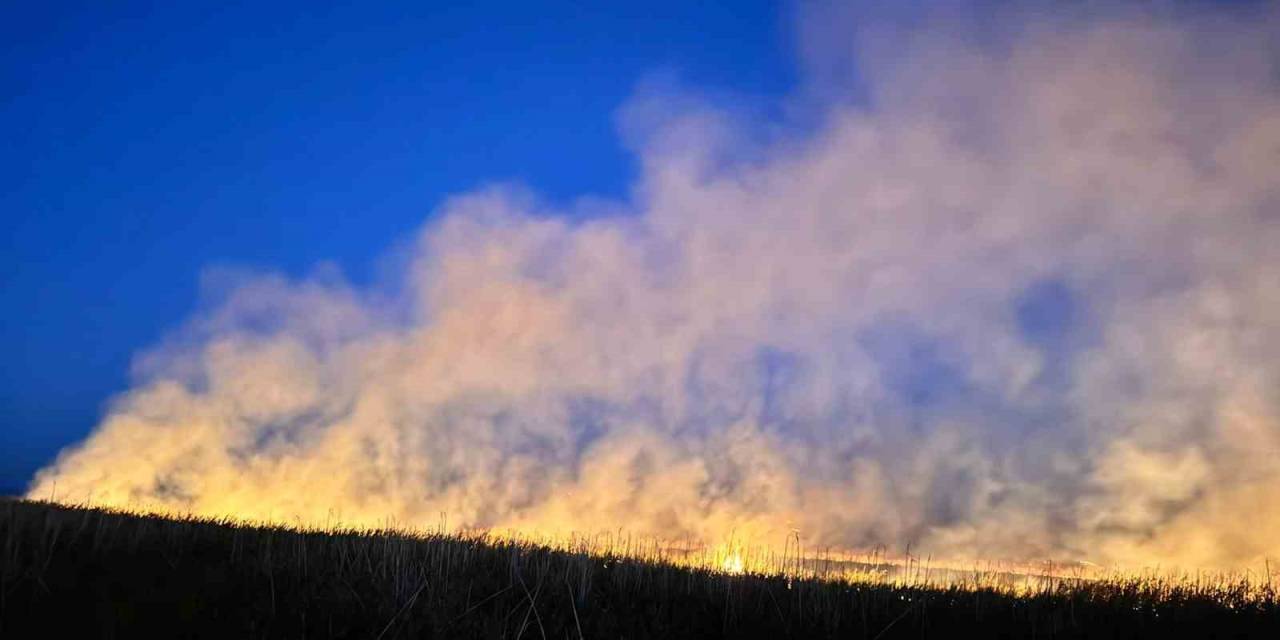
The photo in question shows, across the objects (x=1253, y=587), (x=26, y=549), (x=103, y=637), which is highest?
(x=1253, y=587)

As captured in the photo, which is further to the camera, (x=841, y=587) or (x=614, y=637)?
(x=841, y=587)

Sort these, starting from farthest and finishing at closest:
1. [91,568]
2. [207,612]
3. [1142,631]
Answer: [1142,631] < [91,568] < [207,612]

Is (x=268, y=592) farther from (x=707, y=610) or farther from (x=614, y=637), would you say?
(x=707, y=610)

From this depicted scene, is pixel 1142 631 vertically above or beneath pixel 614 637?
above

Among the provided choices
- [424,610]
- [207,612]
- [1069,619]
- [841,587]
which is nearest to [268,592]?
[207,612]

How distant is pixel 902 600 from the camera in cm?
959

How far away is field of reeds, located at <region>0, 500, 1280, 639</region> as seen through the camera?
575 centimetres

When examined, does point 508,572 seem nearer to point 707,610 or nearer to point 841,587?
point 707,610

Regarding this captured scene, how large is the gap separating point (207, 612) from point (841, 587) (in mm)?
7336

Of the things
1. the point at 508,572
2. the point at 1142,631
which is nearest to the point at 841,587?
the point at 1142,631

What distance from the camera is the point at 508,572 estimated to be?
30.3 ft

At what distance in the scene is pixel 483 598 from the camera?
7648mm

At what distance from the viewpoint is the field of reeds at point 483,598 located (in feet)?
18.9

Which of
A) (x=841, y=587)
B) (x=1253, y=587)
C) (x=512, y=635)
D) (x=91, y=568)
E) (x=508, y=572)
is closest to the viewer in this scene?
(x=512, y=635)
